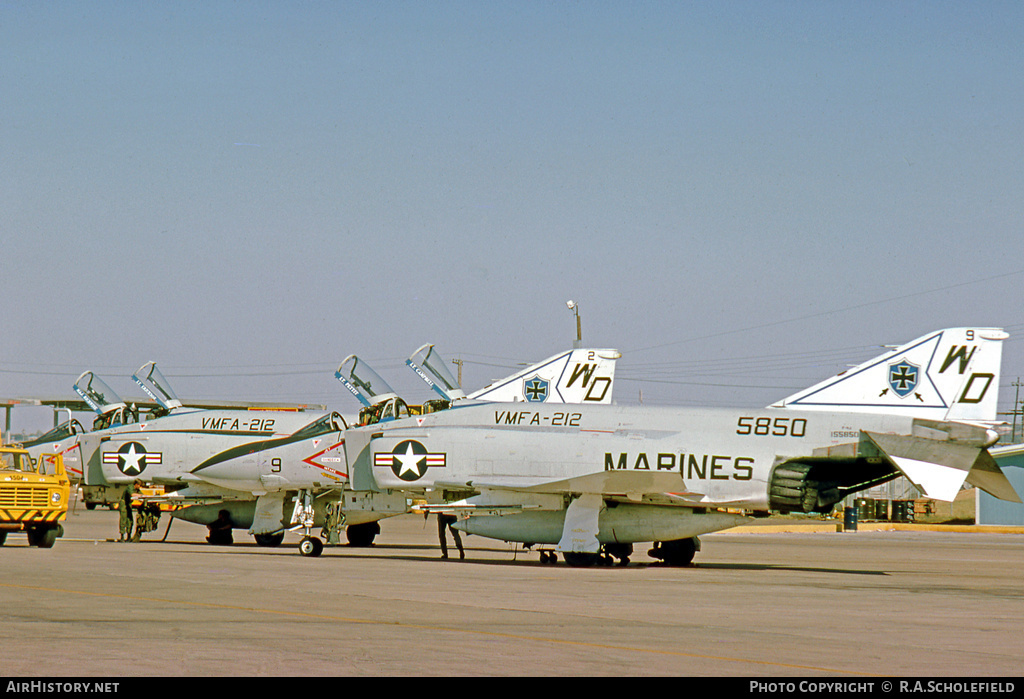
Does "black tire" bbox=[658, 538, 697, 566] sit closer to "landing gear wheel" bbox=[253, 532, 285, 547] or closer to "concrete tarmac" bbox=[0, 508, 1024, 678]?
"concrete tarmac" bbox=[0, 508, 1024, 678]

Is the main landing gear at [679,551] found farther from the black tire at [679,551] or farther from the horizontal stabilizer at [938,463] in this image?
the horizontal stabilizer at [938,463]

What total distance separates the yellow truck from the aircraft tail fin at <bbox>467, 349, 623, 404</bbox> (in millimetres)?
9100

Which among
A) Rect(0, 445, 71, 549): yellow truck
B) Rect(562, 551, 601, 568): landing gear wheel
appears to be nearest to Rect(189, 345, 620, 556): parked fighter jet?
Rect(0, 445, 71, 549): yellow truck

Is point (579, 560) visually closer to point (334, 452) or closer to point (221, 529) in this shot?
point (334, 452)

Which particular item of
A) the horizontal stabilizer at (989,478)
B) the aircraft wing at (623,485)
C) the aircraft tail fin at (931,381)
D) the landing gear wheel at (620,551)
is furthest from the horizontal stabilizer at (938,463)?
the landing gear wheel at (620,551)

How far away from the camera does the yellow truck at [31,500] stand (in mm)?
22391

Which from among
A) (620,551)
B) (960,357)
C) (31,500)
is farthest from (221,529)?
(960,357)

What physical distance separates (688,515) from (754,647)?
1113 centimetres

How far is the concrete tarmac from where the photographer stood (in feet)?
26.5

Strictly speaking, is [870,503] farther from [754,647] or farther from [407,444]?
[754,647]

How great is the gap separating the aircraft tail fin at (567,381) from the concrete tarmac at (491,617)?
466 centimetres

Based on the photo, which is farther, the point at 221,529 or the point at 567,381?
the point at 221,529

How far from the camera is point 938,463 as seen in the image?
61.1 feet

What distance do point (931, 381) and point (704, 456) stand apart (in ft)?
14.2
